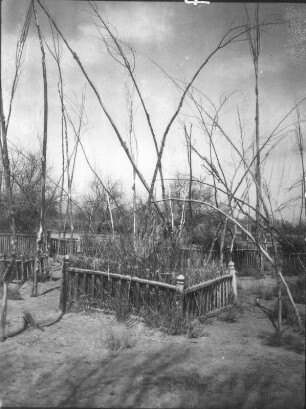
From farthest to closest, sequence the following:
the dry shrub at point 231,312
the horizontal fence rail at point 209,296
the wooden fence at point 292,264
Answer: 1. the wooden fence at point 292,264
2. the dry shrub at point 231,312
3. the horizontal fence rail at point 209,296

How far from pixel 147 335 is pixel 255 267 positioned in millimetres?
10888

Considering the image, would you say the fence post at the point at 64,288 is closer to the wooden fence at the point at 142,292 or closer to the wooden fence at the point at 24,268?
the wooden fence at the point at 142,292

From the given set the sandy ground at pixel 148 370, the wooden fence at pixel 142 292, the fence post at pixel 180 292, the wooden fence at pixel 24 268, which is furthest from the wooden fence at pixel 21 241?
the fence post at pixel 180 292

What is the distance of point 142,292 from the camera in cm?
641

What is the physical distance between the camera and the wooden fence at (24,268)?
971cm

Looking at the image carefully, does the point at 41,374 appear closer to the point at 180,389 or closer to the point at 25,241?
the point at 180,389

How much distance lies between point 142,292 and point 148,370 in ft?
7.58

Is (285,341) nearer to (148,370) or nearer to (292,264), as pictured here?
(148,370)

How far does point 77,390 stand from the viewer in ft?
11.8

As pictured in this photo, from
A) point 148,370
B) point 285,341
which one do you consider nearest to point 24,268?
point 148,370

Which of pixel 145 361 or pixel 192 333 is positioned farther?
pixel 192 333

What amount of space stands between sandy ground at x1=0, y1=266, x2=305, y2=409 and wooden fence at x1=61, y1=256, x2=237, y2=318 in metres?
0.46

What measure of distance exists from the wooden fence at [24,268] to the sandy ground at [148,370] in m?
3.99

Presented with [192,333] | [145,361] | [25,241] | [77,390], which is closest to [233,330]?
[192,333]
